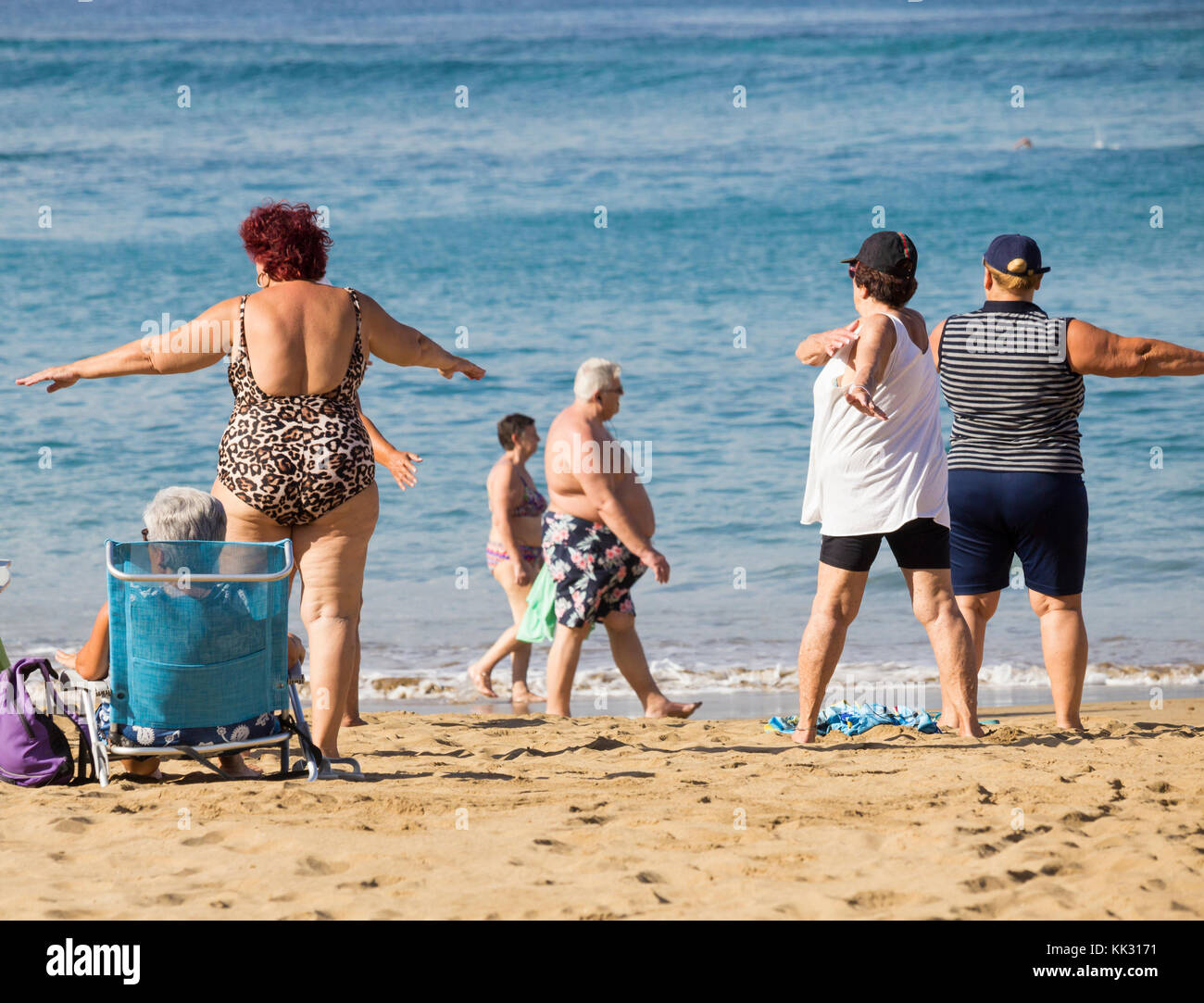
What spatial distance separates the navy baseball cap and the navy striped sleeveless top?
0.38ft

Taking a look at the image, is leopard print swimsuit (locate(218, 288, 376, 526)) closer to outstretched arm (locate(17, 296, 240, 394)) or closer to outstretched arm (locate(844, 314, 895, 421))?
outstretched arm (locate(17, 296, 240, 394))

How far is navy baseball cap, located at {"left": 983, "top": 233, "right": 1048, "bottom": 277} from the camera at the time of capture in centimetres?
452

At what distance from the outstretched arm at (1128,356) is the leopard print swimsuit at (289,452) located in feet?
7.77

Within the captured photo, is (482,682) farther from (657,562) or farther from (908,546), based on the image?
(908,546)

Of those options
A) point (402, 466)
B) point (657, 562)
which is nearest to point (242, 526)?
point (402, 466)

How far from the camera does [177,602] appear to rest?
3811 millimetres

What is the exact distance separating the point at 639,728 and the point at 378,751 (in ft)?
3.82

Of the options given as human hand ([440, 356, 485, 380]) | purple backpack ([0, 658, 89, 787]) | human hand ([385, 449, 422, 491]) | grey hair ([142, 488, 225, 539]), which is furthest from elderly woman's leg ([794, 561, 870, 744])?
purple backpack ([0, 658, 89, 787])

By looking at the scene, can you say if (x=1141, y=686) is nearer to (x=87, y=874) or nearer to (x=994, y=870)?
(x=994, y=870)

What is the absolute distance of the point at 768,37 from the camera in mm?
28609

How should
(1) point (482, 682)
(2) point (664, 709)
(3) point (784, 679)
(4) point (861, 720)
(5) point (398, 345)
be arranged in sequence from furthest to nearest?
(3) point (784, 679) → (1) point (482, 682) → (2) point (664, 709) → (4) point (861, 720) → (5) point (398, 345)

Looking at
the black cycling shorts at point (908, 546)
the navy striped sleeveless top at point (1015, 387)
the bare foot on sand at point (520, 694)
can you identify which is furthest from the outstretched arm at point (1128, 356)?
the bare foot on sand at point (520, 694)

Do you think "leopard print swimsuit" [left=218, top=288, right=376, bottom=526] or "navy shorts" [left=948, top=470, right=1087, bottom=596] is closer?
"leopard print swimsuit" [left=218, top=288, right=376, bottom=526]

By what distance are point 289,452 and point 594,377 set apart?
202 centimetres
